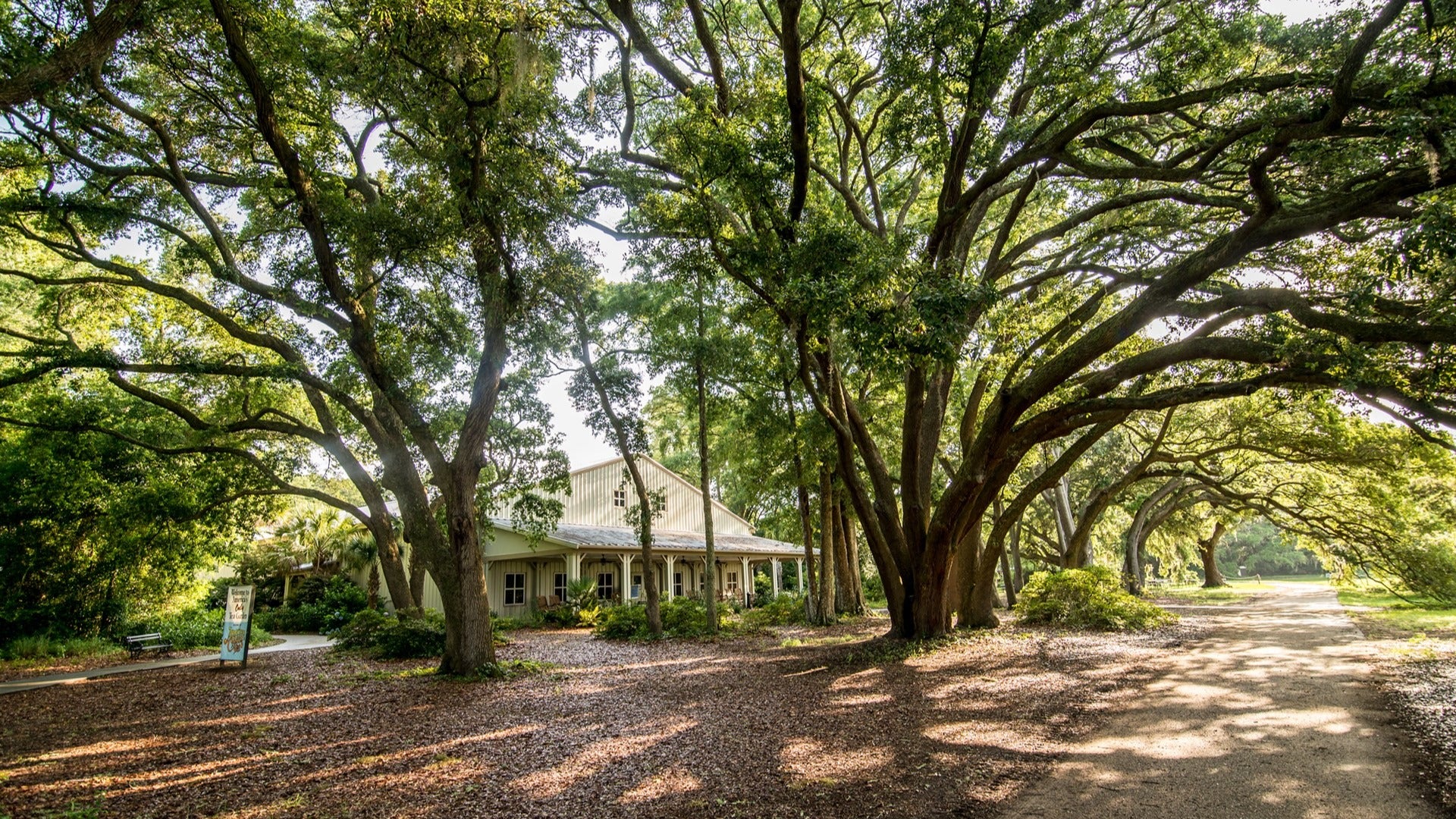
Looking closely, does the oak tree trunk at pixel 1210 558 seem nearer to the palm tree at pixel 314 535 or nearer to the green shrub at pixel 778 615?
the green shrub at pixel 778 615

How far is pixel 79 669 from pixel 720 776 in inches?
576

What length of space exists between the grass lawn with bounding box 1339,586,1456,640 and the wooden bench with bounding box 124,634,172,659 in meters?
26.3

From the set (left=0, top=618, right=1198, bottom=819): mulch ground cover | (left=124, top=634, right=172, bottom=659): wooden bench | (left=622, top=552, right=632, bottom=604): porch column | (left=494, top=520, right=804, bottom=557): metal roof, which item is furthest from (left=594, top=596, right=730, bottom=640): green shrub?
(left=124, top=634, right=172, bottom=659): wooden bench

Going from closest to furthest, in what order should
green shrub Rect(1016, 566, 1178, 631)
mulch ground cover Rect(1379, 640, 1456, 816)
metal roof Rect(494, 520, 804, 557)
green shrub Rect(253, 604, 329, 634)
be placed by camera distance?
1. mulch ground cover Rect(1379, 640, 1456, 816)
2. green shrub Rect(1016, 566, 1178, 631)
3. metal roof Rect(494, 520, 804, 557)
4. green shrub Rect(253, 604, 329, 634)

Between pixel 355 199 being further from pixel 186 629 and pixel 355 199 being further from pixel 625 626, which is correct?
pixel 186 629

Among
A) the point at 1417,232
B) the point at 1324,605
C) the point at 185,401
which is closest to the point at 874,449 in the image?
the point at 1417,232

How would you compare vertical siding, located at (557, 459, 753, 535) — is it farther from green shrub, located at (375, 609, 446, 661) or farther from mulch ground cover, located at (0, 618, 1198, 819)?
mulch ground cover, located at (0, 618, 1198, 819)

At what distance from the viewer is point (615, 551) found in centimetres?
2186

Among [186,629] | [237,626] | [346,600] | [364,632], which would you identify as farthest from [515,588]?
[237,626]

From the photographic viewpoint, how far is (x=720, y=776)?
509 cm

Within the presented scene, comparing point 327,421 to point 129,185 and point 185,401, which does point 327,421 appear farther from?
point 129,185

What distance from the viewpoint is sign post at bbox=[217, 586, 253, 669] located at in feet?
40.8

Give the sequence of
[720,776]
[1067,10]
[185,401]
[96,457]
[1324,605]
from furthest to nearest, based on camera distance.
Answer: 1. [1324,605]
2. [185,401]
3. [96,457]
4. [1067,10]
5. [720,776]

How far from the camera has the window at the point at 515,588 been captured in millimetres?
22656
